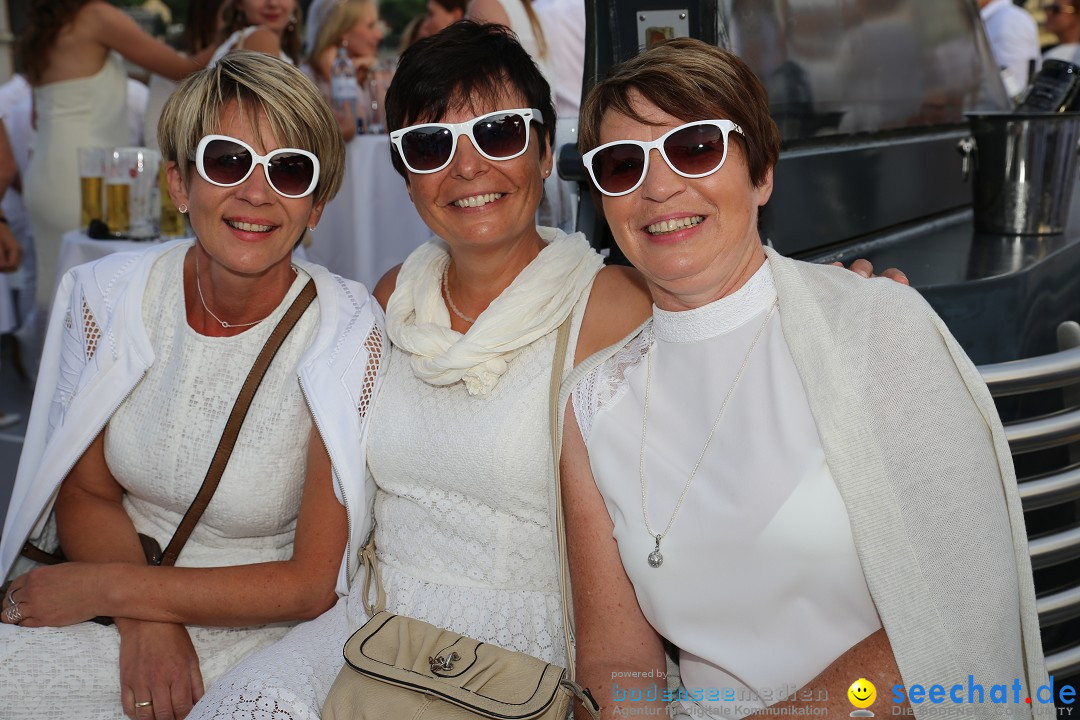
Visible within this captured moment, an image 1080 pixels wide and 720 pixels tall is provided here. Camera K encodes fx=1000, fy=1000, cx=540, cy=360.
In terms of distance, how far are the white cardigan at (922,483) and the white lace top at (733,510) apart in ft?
0.20

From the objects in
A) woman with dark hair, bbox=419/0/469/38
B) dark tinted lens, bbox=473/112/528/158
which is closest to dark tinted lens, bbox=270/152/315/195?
dark tinted lens, bbox=473/112/528/158

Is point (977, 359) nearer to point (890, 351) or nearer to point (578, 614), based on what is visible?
point (890, 351)

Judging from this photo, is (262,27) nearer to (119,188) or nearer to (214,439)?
(119,188)

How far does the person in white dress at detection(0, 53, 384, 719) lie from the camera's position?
2.34m

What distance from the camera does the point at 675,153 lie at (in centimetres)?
191

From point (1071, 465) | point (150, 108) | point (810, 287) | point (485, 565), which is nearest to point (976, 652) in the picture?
point (810, 287)

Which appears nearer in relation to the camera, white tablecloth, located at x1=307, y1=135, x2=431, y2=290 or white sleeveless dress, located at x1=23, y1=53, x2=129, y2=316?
white tablecloth, located at x1=307, y1=135, x2=431, y2=290

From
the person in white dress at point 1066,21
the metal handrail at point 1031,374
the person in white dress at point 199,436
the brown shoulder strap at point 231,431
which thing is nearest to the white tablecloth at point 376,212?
the person in white dress at point 199,436

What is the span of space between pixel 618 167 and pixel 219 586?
1.33m

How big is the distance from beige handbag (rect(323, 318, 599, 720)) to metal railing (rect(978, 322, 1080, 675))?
1.11m

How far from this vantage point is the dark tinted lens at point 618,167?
195cm

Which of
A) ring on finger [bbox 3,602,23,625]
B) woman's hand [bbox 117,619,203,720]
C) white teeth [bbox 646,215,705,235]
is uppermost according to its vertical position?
white teeth [bbox 646,215,705,235]

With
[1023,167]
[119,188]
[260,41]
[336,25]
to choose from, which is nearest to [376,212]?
Result: [260,41]

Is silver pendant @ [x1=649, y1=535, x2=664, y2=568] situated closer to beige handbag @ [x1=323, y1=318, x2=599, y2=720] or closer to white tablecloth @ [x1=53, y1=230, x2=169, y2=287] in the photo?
beige handbag @ [x1=323, y1=318, x2=599, y2=720]
